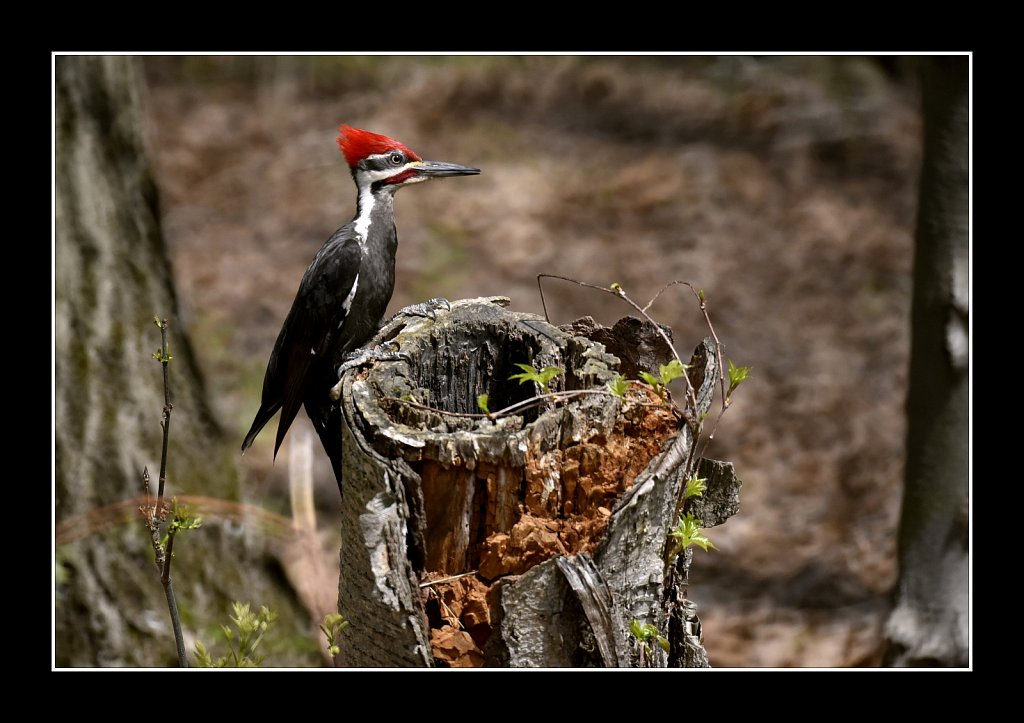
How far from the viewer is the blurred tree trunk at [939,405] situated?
12.0ft

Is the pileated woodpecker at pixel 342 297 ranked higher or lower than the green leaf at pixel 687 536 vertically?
higher

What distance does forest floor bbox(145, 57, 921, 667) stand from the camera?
4988 millimetres

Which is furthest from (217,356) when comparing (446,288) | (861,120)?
(861,120)

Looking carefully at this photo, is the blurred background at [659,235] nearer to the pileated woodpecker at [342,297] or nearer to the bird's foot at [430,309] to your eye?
the pileated woodpecker at [342,297]

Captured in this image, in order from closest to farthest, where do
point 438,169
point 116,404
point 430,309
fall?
point 430,309 < point 438,169 < point 116,404

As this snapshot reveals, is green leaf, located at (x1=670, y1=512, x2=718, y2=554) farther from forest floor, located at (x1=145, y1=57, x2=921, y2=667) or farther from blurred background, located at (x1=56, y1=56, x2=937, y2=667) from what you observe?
forest floor, located at (x1=145, y1=57, x2=921, y2=667)

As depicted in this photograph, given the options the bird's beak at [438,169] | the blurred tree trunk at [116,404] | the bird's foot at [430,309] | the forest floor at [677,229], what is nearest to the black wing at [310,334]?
the bird's beak at [438,169]

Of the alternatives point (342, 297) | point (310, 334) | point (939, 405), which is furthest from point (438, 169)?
point (939, 405)

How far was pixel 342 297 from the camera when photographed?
330cm

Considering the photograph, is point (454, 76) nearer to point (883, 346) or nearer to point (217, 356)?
point (217, 356)

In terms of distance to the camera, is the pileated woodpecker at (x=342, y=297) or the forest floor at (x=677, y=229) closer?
the pileated woodpecker at (x=342, y=297)

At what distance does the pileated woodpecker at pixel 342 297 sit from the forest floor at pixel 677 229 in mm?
1238

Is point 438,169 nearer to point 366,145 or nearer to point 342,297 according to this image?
point 366,145

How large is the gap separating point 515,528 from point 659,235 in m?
5.03
